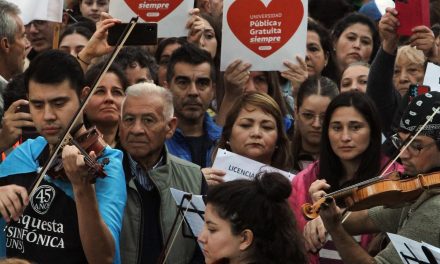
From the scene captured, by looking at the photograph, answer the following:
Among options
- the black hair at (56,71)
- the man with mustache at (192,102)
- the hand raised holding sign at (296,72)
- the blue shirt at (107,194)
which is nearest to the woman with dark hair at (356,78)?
the hand raised holding sign at (296,72)

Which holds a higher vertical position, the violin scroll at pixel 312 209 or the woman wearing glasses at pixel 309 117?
the woman wearing glasses at pixel 309 117

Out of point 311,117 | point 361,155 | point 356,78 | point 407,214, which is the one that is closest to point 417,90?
point 311,117

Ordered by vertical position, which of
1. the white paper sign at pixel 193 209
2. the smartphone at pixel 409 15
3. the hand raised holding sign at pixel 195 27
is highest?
the smartphone at pixel 409 15

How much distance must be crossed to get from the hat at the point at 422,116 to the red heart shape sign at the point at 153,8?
3064 mm

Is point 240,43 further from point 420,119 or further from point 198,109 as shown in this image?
point 420,119

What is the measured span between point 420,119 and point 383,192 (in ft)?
1.89

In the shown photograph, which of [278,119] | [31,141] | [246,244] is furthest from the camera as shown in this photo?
[278,119]

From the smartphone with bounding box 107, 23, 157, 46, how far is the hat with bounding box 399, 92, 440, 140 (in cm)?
191

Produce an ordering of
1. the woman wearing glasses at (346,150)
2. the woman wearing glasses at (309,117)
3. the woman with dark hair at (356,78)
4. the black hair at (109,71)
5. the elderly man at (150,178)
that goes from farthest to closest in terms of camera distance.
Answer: the woman with dark hair at (356,78)
the woman wearing glasses at (309,117)
the black hair at (109,71)
the woman wearing glasses at (346,150)
the elderly man at (150,178)

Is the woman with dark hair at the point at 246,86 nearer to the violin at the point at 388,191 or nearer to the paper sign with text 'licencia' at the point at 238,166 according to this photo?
the paper sign with text 'licencia' at the point at 238,166

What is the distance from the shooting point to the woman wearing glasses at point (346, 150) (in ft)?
26.5

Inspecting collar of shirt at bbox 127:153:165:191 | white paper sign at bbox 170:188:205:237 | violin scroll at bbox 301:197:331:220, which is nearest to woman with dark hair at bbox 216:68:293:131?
collar of shirt at bbox 127:153:165:191

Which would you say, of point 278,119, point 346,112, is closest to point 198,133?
point 278,119

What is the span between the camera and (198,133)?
9.43 meters
